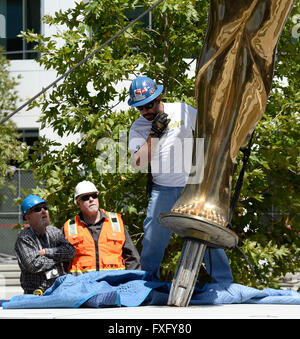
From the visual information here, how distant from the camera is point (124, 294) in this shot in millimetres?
3863

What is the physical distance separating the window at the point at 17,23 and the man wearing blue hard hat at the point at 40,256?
1346cm

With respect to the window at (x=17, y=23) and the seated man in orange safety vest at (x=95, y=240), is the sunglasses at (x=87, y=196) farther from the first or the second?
the window at (x=17, y=23)

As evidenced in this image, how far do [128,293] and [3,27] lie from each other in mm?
15299

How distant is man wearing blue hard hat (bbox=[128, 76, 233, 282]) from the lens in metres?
4.24

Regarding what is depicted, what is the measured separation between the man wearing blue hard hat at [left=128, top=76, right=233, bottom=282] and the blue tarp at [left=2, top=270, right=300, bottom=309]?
0.15 meters

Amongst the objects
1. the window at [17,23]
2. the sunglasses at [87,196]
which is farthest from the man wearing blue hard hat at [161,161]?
the window at [17,23]

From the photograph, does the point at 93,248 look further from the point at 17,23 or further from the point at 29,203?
the point at 17,23

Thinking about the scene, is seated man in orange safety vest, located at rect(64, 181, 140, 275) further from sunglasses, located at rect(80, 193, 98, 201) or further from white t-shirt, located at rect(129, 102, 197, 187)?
white t-shirt, located at rect(129, 102, 197, 187)

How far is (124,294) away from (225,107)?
45.3 inches

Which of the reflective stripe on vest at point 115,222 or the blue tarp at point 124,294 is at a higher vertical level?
the reflective stripe on vest at point 115,222

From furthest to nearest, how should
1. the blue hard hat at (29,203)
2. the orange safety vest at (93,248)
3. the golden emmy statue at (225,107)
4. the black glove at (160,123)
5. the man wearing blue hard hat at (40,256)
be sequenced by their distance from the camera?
1. the blue hard hat at (29,203)
2. the orange safety vest at (93,248)
3. the man wearing blue hard hat at (40,256)
4. the black glove at (160,123)
5. the golden emmy statue at (225,107)

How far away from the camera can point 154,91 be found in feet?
14.0

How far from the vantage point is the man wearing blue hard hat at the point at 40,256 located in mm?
4889

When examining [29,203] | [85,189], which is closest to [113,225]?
[85,189]
